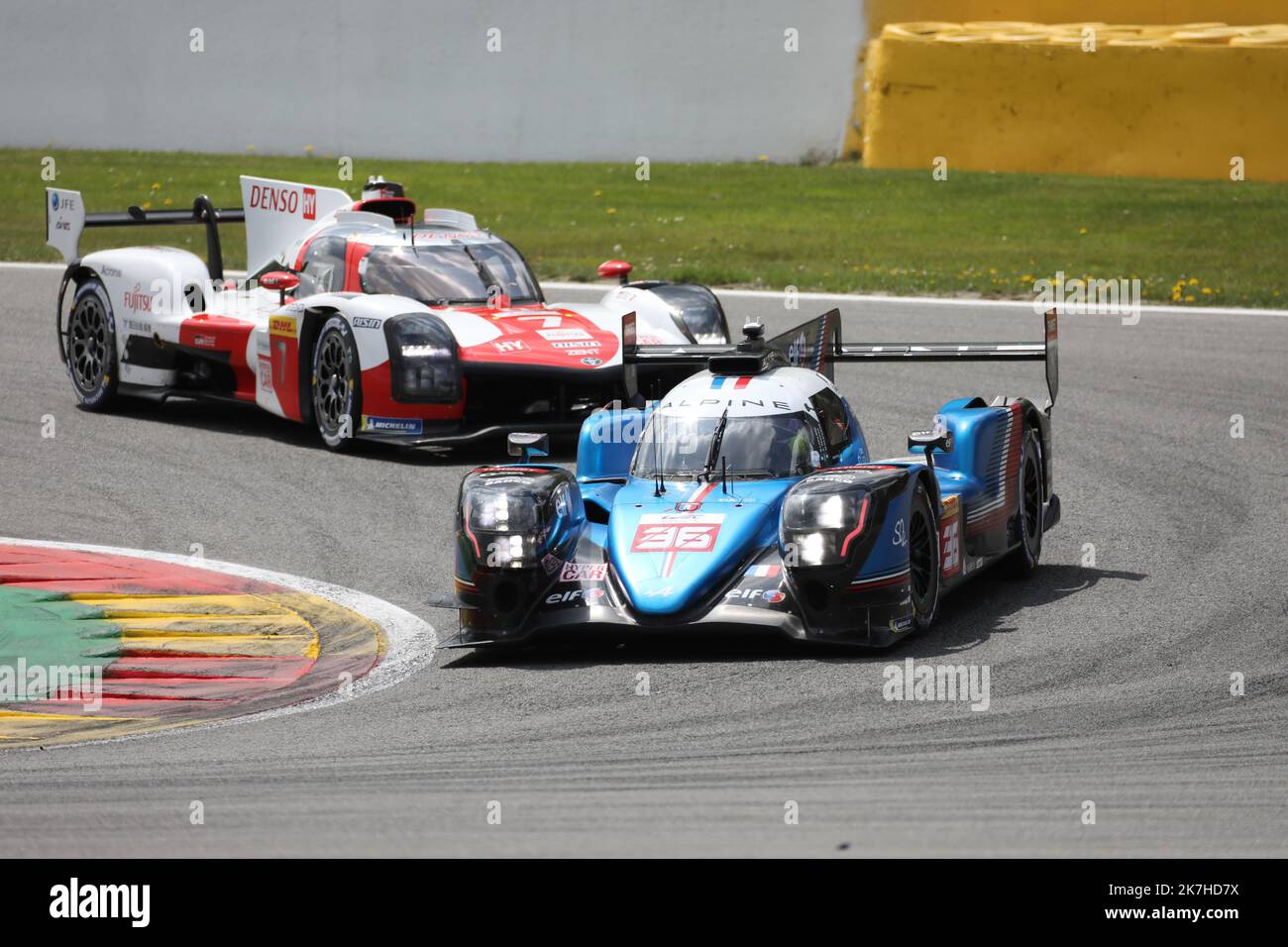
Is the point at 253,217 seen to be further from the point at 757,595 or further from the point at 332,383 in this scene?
the point at 757,595

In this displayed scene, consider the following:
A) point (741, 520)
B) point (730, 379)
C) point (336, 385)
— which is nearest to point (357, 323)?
point (336, 385)

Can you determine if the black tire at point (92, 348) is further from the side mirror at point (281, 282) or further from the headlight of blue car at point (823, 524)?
the headlight of blue car at point (823, 524)

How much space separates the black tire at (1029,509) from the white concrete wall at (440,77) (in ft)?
58.3

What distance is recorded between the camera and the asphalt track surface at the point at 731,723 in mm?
6043

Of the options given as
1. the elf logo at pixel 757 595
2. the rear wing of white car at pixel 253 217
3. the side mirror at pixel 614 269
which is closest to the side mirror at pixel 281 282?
the rear wing of white car at pixel 253 217

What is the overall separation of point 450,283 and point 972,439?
522 cm

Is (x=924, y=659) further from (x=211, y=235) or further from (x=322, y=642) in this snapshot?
(x=211, y=235)

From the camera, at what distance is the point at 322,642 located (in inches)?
357

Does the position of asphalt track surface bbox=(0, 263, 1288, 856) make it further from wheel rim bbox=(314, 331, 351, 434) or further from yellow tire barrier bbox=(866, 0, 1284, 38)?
yellow tire barrier bbox=(866, 0, 1284, 38)

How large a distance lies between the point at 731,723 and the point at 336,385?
6.84 metres

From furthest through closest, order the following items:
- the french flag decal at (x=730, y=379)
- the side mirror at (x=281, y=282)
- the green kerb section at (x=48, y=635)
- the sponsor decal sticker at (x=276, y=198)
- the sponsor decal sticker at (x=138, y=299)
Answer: the sponsor decal sticker at (x=276, y=198) → the sponsor decal sticker at (x=138, y=299) → the side mirror at (x=281, y=282) → the french flag decal at (x=730, y=379) → the green kerb section at (x=48, y=635)

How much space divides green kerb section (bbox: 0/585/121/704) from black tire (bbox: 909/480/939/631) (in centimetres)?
348

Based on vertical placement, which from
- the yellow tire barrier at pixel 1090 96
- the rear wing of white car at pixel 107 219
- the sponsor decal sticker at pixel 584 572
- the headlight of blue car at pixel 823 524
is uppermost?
the yellow tire barrier at pixel 1090 96

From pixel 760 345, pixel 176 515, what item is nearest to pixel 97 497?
pixel 176 515
